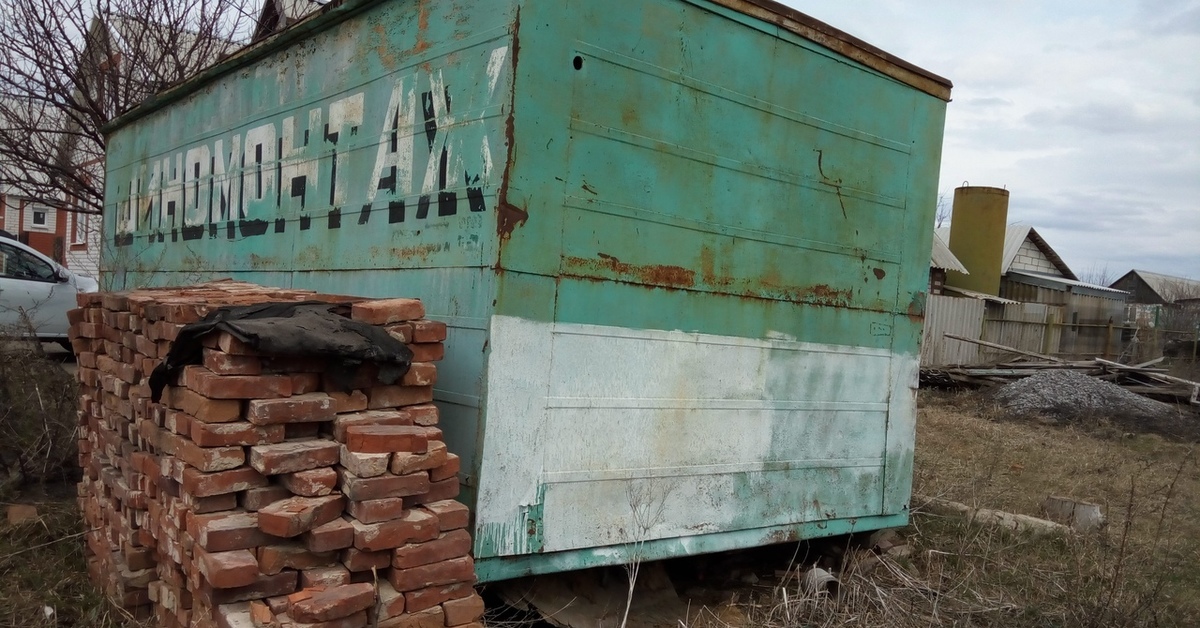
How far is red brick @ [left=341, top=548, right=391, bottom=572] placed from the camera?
2.95 metres

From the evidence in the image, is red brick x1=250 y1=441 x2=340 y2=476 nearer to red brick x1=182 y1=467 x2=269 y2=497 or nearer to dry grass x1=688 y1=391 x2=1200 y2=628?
red brick x1=182 y1=467 x2=269 y2=497

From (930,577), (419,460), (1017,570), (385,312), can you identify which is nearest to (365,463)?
(419,460)

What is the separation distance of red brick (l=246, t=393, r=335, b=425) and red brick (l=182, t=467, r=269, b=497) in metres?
0.21

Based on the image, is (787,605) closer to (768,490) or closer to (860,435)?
(768,490)

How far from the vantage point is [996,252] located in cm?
2439

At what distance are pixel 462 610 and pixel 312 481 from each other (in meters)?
0.78

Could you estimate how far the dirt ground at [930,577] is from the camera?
4348mm


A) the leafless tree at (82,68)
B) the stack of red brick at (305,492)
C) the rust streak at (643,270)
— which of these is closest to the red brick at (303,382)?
the stack of red brick at (305,492)

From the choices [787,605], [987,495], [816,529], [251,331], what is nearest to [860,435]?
[816,529]

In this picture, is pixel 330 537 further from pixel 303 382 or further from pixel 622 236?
pixel 622 236

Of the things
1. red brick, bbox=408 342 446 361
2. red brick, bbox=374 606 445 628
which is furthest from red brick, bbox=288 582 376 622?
red brick, bbox=408 342 446 361

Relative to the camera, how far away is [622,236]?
13.4 feet

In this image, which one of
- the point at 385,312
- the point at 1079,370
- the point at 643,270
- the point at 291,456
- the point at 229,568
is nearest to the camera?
Answer: the point at 229,568

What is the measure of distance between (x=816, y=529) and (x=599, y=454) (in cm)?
193
